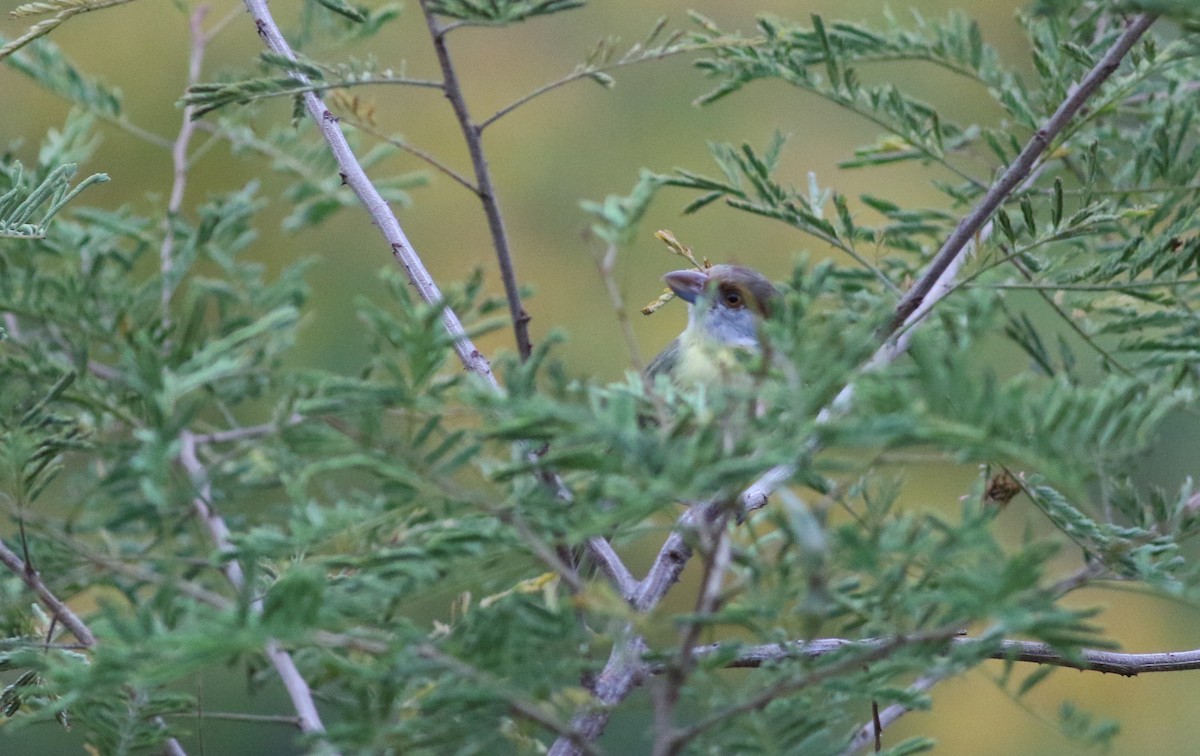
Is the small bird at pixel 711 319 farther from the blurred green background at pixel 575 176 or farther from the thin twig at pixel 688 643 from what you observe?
the blurred green background at pixel 575 176

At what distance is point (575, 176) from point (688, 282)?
13.4 ft

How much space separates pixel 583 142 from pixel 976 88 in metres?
2.60

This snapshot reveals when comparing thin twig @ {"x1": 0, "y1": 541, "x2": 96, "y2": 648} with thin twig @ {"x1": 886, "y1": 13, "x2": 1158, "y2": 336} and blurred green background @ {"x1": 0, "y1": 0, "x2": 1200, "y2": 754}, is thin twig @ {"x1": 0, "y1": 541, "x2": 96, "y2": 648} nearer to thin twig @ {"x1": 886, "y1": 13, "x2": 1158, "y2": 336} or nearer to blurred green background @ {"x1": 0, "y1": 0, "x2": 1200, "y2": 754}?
thin twig @ {"x1": 886, "y1": 13, "x2": 1158, "y2": 336}

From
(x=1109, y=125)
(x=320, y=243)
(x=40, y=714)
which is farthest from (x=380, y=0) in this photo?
(x=40, y=714)

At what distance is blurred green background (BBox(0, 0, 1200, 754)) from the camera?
639 cm

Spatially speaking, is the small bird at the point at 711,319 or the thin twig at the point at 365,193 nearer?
the thin twig at the point at 365,193

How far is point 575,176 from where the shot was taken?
755 cm

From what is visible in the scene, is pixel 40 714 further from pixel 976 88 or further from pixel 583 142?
pixel 976 88

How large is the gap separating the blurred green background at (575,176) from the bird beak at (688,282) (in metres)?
2.31

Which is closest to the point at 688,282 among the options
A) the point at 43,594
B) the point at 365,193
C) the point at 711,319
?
the point at 711,319

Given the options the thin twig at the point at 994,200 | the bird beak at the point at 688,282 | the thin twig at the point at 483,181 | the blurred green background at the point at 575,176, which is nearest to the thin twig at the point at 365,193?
the thin twig at the point at 483,181

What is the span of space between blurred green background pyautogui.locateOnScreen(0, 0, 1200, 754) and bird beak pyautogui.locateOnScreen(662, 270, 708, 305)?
231cm

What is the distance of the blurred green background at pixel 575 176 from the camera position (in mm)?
6395

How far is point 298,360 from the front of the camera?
5.60 meters
